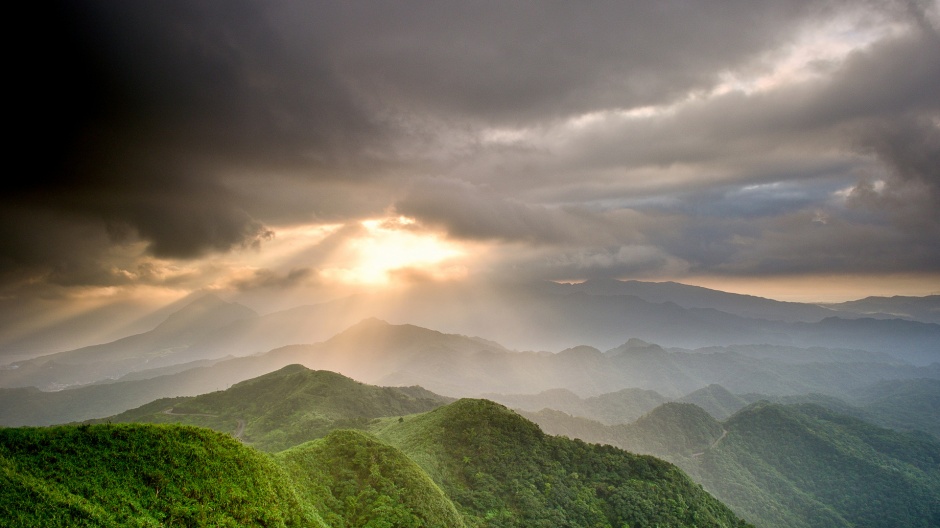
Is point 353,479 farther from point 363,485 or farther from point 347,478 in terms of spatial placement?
point 363,485

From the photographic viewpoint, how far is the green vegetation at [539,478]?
6450 centimetres

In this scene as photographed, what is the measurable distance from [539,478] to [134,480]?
62260 millimetres

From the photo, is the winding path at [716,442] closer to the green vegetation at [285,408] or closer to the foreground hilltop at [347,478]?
the foreground hilltop at [347,478]

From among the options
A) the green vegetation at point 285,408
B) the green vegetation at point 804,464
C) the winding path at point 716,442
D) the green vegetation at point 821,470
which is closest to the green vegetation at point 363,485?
the green vegetation at point 285,408

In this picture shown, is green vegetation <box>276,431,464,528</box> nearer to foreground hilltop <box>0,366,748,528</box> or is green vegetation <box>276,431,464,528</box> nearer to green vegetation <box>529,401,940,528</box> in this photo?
foreground hilltop <box>0,366,748,528</box>

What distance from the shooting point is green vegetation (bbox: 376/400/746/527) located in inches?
2539

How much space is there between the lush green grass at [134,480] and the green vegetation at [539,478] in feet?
124

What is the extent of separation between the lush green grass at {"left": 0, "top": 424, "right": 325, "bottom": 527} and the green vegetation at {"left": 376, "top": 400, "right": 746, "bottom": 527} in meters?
37.7

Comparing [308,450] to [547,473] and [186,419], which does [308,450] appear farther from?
[186,419]

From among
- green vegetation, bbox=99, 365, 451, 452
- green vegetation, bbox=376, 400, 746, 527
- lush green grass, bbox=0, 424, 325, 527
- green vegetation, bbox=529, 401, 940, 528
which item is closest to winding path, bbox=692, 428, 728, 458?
green vegetation, bbox=529, 401, 940, 528

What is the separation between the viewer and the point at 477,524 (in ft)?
187

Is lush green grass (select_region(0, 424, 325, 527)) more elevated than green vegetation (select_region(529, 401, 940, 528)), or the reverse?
lush green grass (select_region(0, 424, 325, 527))

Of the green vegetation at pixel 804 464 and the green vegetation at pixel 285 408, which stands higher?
the green vegetation at pixel 285 408

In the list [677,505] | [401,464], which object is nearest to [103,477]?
[401,464]
